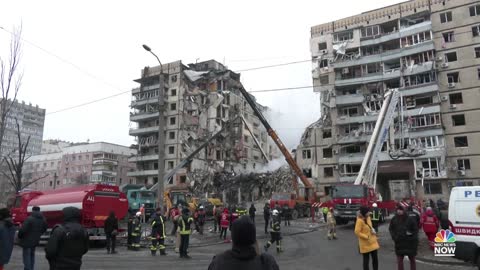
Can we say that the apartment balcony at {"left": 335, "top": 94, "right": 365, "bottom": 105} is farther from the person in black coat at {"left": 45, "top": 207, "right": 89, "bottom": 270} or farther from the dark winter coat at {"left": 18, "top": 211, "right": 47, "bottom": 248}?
the person in black coat at {"left": 45, "top": 207, "right": 89, "bottom": 270}

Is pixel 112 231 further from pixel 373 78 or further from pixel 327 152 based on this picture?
pixel 373 78

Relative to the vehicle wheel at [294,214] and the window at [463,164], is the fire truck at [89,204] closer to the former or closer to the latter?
the vehicle wheel at [294,214]

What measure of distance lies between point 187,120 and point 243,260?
66.1m

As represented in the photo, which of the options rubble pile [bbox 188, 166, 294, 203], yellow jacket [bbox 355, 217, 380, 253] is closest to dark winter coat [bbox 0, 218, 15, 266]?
yellow jacket [bbox 355, 217, 380, 253]


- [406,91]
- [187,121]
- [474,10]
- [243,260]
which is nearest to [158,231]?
[243,260]

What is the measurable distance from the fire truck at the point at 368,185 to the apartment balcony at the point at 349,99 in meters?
18.7

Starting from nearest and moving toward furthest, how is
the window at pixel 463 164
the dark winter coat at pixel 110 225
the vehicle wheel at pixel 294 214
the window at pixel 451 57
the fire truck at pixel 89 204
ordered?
the dark winter coat at pixel 110 225
the fire truck at pixel 89 204
the vehicle wheel at pixel 294 214
the window at pixel 463 164
the window at pixel 451 57

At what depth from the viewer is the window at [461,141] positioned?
4628 centimetres

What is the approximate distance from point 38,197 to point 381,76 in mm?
44605

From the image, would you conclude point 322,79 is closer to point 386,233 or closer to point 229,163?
point 229,163

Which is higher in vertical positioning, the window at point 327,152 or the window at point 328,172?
the window at point 327,152

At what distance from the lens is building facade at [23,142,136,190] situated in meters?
81.6

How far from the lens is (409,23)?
2077 inches

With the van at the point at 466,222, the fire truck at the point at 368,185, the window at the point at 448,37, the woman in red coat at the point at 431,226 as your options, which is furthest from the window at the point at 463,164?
the van at the point at 466,222
